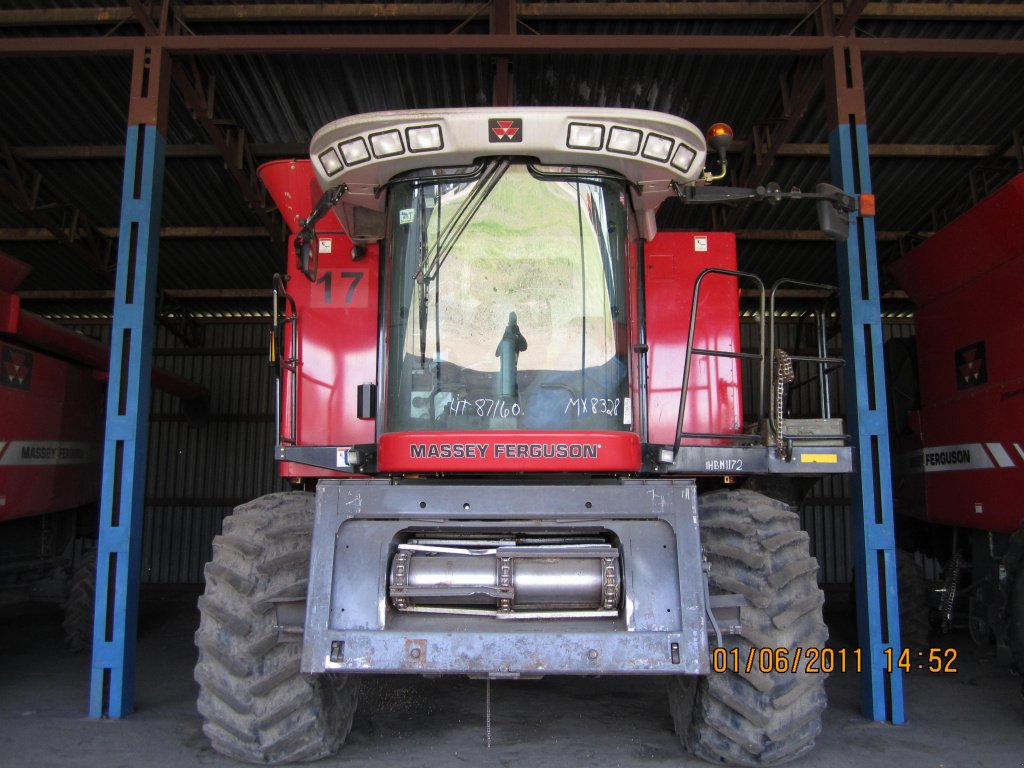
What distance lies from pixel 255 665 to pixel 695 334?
11.0 feet

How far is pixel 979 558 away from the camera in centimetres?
690

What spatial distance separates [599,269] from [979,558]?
4847 millimetres

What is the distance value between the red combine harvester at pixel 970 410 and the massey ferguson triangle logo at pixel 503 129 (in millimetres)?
3941

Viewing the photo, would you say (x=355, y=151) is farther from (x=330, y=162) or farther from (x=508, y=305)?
(x=508, y=305)

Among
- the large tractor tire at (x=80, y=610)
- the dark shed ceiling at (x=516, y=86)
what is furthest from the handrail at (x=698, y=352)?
the large tractor tire at (x=80, y=610)

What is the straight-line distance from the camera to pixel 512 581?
383 cm

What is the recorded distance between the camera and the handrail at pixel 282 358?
185 inches

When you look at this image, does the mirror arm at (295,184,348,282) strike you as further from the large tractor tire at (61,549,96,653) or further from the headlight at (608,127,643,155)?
the large tractor tire at (61,549,96,653)

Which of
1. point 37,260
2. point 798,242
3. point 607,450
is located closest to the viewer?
point 607,450

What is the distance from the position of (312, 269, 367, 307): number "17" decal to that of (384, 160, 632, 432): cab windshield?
44.0 inches

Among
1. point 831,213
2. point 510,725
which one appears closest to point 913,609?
point 510,725

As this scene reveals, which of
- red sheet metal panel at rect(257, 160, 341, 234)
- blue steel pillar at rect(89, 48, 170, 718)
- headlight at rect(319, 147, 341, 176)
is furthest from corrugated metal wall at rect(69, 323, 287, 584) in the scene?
headlight at rect(319, 147, 341, 176)

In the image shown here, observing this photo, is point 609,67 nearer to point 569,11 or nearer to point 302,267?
point 569,11

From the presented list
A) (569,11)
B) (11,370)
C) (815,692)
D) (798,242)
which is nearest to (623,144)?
(815,692)
